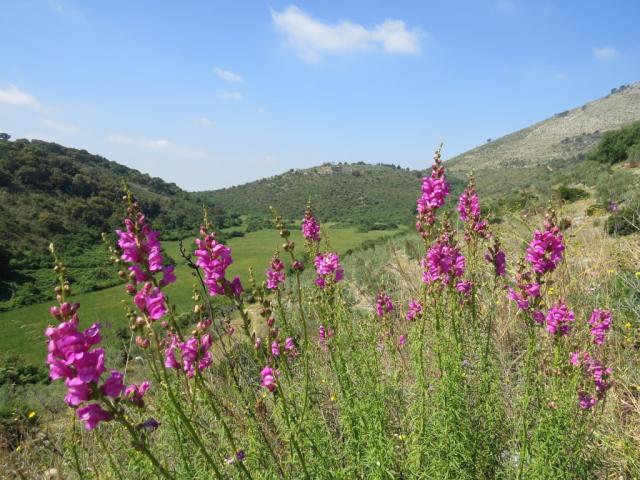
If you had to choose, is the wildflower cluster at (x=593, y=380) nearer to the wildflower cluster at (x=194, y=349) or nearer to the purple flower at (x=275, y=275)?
the purple flower at (x=275, y=275)

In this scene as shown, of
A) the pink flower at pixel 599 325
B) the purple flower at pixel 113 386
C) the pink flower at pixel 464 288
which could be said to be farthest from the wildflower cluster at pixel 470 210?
the purple flower at pixel 113 386

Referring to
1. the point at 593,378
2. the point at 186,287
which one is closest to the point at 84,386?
the point at 593,378

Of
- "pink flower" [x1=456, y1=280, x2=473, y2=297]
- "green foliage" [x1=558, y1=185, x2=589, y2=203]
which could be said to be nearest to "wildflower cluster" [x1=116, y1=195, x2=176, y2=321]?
"pink flower" [x1=456, y1=280, x2=473, y2=297]

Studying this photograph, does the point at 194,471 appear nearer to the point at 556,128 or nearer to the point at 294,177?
the point at 294,177

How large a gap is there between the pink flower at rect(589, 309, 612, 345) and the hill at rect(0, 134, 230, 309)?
36.1 metres

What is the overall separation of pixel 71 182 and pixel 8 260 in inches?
872

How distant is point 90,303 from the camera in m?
34.7

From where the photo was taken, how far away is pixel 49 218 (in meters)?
50.2

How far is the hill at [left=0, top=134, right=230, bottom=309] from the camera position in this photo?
40188 mm

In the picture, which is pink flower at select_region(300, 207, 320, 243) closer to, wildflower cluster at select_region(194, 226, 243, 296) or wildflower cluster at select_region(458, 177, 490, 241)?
wildflower cluster at select_region(458, 177, 490, 241)

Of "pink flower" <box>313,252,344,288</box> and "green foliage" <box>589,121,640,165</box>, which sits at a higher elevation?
"green foliage" <box>589,121,640,165</box>

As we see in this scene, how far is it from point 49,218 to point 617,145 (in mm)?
60208

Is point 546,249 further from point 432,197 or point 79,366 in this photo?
point 79,366

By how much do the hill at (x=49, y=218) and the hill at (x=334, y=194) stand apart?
28.1 m
